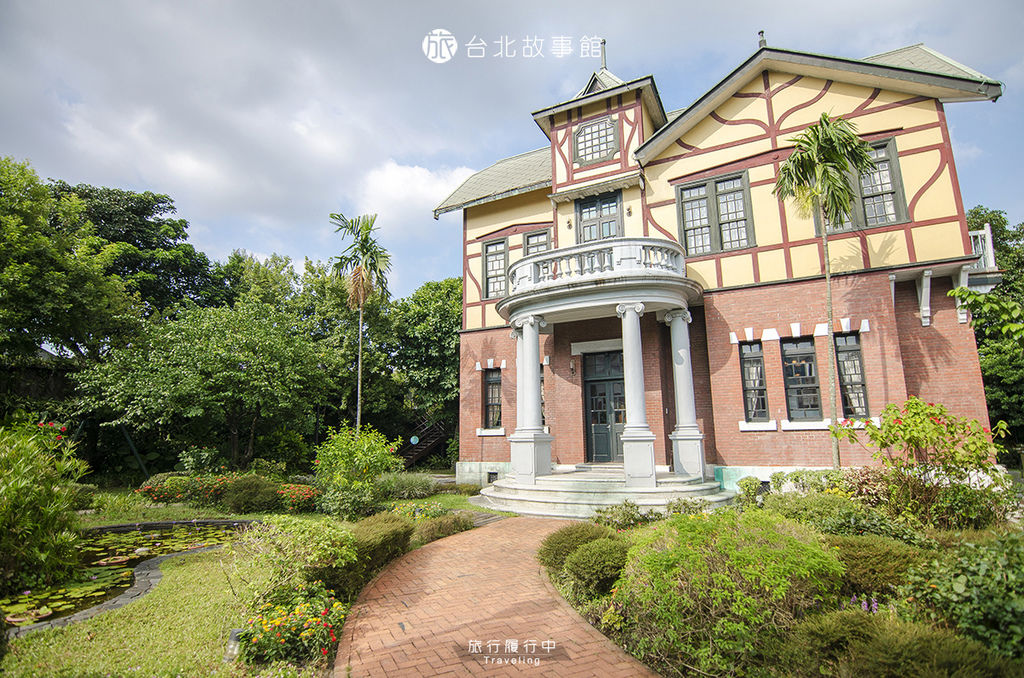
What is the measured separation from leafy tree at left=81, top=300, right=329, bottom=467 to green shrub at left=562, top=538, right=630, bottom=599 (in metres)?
12.8

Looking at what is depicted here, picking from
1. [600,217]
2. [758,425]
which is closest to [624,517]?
[758,425]

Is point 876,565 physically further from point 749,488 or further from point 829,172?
point 829,172

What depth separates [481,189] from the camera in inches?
783

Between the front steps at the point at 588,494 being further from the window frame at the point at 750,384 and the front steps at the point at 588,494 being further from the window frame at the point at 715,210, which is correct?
the window frame at the point at 715,210

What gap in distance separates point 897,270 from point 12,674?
53.6 ft

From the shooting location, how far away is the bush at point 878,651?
3.36 metres

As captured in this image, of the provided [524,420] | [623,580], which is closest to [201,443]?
[524,420]

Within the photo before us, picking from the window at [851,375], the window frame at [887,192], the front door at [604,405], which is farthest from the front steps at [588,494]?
the window frame at [887,192]

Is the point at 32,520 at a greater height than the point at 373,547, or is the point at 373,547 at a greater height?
the point at 32,520

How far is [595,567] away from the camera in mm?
6328

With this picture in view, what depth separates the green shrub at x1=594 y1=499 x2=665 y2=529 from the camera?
9.14 metres

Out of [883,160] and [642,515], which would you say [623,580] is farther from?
[883,160]

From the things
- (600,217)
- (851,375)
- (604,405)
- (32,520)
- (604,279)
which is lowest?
(32,520)

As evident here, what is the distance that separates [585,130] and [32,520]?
16416 mm
